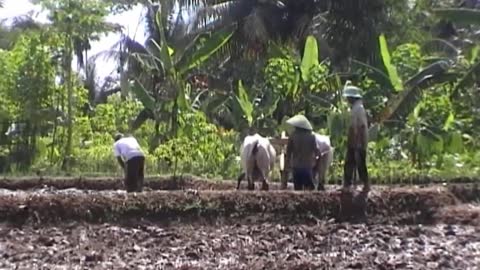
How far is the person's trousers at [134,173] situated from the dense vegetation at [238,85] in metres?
6.20

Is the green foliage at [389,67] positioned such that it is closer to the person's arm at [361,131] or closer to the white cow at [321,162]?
the white cow at [321,162]

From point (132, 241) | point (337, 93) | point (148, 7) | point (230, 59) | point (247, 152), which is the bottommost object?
point (132, 241)

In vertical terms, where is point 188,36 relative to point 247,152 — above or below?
above

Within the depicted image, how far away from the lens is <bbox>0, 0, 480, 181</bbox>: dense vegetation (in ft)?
69.3

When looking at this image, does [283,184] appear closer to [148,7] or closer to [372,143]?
[372,143]

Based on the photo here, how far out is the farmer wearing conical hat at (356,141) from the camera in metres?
12.5

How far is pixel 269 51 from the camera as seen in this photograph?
29344 millimetres

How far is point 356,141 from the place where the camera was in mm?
12625

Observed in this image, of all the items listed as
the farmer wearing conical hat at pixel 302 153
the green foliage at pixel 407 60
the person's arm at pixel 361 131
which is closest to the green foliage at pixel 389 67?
the green foliage at pixel 407 60

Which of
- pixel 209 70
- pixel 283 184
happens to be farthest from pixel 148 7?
pixel 283 184

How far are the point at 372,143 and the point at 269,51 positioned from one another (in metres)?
8.81

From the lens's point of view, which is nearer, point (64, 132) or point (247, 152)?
point (247, 152)

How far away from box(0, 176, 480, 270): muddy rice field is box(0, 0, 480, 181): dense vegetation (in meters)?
7.52

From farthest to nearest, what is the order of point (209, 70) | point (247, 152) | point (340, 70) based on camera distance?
point (209, 70) → point (340, 70) → point (247, 152)
